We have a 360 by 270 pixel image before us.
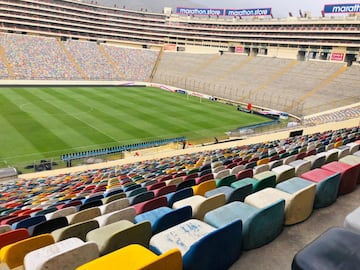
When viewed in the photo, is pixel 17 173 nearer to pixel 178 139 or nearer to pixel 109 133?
pixel 109 133

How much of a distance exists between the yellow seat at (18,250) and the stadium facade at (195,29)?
6768 centimetres

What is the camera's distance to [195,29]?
103 metres

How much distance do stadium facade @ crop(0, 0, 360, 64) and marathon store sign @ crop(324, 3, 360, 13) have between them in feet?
0.70

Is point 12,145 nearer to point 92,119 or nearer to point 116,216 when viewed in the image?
point 92,119

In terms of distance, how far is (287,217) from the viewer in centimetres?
566

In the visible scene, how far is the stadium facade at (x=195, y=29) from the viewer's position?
69.4m

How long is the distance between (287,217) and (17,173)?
21.4m

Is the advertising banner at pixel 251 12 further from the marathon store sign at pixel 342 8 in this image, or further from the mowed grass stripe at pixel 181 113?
the mowed grass stripe at pixel 181 113

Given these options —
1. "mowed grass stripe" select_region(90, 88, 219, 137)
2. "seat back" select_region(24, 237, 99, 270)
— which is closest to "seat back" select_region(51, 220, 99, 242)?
"seat back" select_region(24, 237, 99, 270)

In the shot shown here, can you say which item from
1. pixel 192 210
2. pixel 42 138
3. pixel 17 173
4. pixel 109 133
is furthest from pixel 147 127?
pixel 192 210

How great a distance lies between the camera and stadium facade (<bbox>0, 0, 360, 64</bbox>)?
228 feet

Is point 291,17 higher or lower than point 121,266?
higher

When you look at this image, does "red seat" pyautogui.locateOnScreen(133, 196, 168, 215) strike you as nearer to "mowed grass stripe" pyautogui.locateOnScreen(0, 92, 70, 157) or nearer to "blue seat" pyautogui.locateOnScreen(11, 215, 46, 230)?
"blue seat" pyautogui.locateOnScreen(11, 215, 46, 230)

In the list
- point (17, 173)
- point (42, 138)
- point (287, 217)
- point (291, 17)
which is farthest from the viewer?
point (291, 17)
